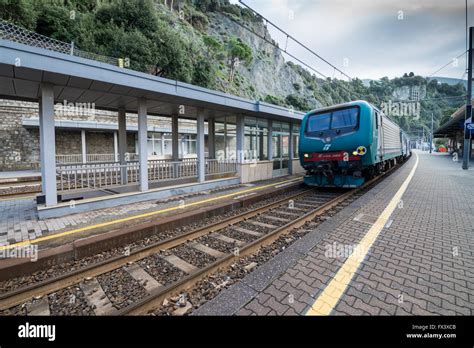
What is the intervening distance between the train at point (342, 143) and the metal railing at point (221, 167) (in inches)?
133

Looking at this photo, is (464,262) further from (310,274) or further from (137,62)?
(137,62)

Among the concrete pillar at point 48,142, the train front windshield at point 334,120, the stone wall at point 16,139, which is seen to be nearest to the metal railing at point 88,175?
the concrete pillar at point 48,142

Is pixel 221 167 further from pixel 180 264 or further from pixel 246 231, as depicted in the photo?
pixel 180 264

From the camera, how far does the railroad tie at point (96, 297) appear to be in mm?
2553

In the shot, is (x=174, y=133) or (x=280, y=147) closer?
(x=174, y=133)

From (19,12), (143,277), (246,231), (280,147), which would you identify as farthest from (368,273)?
(19,12)

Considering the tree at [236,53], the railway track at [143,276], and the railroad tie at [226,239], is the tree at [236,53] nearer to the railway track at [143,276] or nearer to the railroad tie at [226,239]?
the railroad tie at [226,239]

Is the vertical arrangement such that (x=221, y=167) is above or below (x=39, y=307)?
above

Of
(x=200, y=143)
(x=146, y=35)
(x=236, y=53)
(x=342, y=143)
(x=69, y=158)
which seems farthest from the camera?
(x=236, y=53)

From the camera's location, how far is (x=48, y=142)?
541cm

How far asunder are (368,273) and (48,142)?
695cm

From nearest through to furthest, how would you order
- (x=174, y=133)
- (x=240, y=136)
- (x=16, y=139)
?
(x=240, y=136)
(x=174, y=133)
(x=16, y=139)

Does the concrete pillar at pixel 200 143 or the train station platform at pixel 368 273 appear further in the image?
the concrete pillar at pixel 200 143
